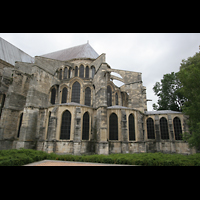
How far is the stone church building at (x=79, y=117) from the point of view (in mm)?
16203

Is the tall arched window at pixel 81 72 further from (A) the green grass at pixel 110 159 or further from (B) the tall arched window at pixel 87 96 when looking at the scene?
(A) the green grass at pixel 110 159

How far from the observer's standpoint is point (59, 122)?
54.1ft

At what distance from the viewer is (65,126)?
16484 mm

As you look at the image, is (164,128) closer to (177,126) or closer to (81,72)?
(177,126)

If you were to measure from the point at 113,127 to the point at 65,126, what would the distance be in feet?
20.6


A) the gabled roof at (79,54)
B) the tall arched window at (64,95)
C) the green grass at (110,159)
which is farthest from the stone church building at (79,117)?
the green grass at (110,159)

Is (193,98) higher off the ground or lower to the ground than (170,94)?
lower

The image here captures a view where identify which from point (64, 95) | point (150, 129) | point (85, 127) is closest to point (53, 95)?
point (64, 95)

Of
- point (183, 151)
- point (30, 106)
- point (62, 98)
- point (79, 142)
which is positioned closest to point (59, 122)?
point (79, 142)

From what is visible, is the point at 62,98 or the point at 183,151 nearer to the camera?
the point at 183,151
